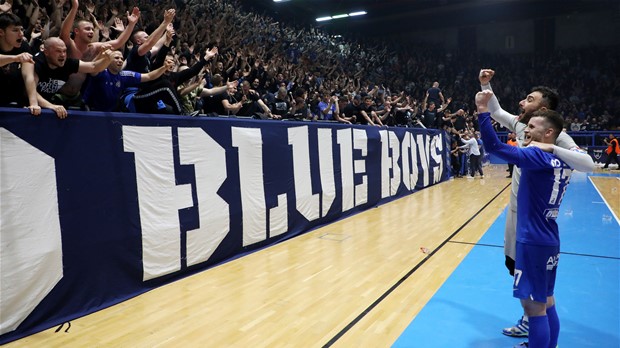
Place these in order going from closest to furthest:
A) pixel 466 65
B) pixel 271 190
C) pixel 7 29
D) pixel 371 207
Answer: pixel 7 29
pixel 271 190
pixel 371 207
pixel 466 65

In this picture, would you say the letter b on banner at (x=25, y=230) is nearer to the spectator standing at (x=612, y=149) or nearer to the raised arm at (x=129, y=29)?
the raised arm at (x=129, y=29)

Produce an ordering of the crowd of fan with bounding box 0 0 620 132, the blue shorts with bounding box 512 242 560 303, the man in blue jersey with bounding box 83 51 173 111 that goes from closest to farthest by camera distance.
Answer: the blue shorts with bounding box 512 242 560 303, the crowd of fan with bounding box 0 0 620 132, the man in blue jersey with bounding box 83 51 173 111

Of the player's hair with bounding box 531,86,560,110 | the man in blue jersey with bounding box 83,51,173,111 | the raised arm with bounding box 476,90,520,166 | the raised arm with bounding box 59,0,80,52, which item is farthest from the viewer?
the man in blue jersey with bounding box 83,51,173,111

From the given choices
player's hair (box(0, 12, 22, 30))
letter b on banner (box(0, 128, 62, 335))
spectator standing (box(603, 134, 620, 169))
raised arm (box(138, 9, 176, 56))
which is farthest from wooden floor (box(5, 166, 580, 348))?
spectator standing (box(603, 134, 620, 169))

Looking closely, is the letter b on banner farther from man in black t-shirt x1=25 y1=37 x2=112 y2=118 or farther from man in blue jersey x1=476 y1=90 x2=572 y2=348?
man in blue jersey x1=476 y1=90 x2=572 y2=348

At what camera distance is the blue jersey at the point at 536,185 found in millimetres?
2451

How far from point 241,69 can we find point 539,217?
893cm

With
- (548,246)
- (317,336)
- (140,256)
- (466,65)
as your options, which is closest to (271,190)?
(140,256)

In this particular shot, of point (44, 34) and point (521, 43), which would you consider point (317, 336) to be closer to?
point (44, 34)

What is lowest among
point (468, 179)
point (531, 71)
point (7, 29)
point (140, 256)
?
point (468, 179)

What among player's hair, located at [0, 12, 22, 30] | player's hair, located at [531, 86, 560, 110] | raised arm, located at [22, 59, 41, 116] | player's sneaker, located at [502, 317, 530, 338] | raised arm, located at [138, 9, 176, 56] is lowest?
player's sneaker, located at [502, 317, 530, 338]

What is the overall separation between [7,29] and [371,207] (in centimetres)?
698

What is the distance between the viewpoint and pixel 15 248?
3107 mm

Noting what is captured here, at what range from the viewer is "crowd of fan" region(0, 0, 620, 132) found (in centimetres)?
386
